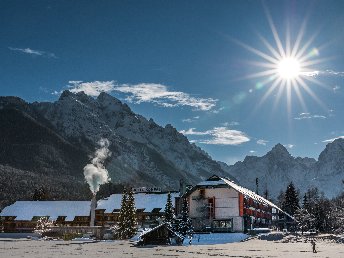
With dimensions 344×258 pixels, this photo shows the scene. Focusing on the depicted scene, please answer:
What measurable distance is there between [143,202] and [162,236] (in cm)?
4323

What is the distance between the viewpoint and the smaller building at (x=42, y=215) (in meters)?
87.9

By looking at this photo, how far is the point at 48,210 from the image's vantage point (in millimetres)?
90125

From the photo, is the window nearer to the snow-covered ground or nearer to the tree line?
the snow-covered ground

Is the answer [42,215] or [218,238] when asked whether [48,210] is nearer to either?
[42,215]

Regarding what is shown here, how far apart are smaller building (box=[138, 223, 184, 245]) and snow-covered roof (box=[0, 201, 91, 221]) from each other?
43342mm

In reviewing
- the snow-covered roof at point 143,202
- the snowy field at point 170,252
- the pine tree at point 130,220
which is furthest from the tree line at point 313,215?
the snowy field at point 170,252

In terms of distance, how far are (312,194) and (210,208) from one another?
90.7 metres

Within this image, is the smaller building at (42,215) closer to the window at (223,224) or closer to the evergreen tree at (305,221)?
the window at (223,224)

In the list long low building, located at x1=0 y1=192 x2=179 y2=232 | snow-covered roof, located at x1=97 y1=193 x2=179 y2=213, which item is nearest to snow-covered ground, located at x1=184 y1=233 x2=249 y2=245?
long low building, located at x1=0 y1=192 x2=179 y2=232

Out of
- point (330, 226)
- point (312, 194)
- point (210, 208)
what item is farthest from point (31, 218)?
point (312, 194)

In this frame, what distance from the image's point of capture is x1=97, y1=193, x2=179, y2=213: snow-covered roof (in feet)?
294

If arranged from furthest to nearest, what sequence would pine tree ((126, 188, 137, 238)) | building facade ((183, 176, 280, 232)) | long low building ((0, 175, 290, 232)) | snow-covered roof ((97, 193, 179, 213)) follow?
1. snow-covered roof ((97, 193, 179, 213))
2. long low building ((0, 175, 290, 232))
3. building facade ((183, 176, 280, 232))
4. pine tree ((126, 188, 137, 238))

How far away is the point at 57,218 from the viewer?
87.9 meters

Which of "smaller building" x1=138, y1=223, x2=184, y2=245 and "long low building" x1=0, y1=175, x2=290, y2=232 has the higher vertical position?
"long low building" x1=0, y1=175, x2=290, y2=232
